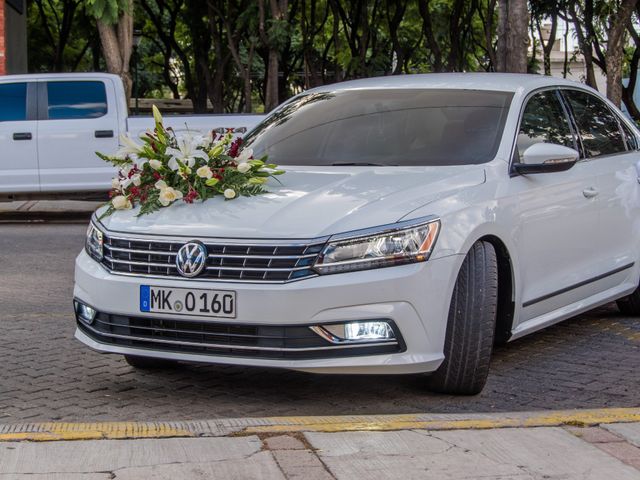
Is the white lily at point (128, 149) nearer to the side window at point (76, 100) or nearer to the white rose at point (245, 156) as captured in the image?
the white rose at point (245, 156)

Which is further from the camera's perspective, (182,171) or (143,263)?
(182,171)

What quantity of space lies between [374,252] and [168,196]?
1.07 metres

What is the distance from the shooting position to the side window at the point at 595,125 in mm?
7289

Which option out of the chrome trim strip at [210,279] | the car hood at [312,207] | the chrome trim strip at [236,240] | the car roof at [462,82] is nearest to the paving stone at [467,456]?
the chrome trim strip at [210,279]

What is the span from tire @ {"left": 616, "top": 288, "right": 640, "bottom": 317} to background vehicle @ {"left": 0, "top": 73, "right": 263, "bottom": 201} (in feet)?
26.6

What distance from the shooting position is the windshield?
636cm

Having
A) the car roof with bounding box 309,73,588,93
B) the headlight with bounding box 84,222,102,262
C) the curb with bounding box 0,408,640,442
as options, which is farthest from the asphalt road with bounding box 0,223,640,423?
the car roof with bounding box 309,73,588,93

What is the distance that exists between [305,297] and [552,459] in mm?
1276

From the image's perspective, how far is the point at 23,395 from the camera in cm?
582

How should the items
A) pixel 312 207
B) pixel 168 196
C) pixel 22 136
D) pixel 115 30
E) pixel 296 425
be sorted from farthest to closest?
pixel 115 30 < pixel 22 136 < pixel 168 196 < pixel 312 207 < pixel 296 425

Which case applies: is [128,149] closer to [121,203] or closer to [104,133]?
[121,203]

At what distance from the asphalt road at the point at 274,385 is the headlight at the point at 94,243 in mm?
667

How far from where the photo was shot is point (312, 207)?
5430 mm

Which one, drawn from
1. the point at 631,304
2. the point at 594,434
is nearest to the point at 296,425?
the point at 594,434
